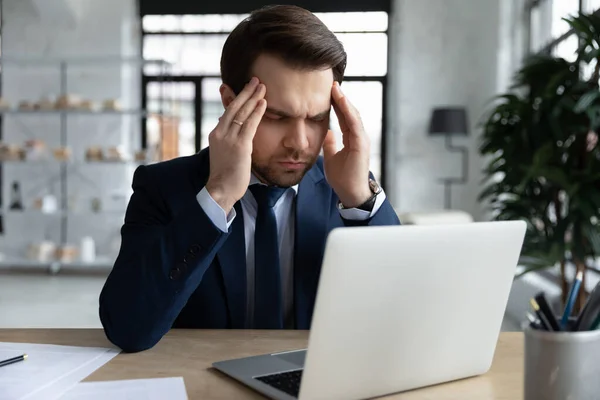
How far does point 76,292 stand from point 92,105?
1861 mm

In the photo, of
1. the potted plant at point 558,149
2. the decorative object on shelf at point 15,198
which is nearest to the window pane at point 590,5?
the potted plant at point 558,149

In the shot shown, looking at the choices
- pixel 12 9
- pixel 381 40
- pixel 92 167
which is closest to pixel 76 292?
pixel 92 167

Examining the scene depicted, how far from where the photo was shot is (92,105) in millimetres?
6223

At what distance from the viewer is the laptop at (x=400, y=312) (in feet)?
2.45

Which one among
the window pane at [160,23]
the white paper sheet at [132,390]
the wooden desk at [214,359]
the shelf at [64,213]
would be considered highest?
the window pane at [160,23]

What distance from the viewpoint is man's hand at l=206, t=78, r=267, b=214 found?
1220 mm

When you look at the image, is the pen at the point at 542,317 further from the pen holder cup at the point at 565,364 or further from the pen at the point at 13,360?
the pen at the point at 13,360

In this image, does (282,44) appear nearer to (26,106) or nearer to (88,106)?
(88,106)

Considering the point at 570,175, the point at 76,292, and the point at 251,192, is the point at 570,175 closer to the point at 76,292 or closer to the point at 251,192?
the point at 251,192

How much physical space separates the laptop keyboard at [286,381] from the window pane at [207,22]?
636cm

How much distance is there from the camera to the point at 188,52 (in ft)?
22.8

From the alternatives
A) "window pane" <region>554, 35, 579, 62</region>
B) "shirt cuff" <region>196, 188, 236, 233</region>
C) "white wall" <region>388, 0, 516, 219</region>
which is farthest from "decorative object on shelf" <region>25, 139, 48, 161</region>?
"shirt cuff" <region>196, 188, 236, 233</region>

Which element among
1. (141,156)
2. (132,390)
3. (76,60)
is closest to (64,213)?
(141,156)

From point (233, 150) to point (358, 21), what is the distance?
5934 mm
